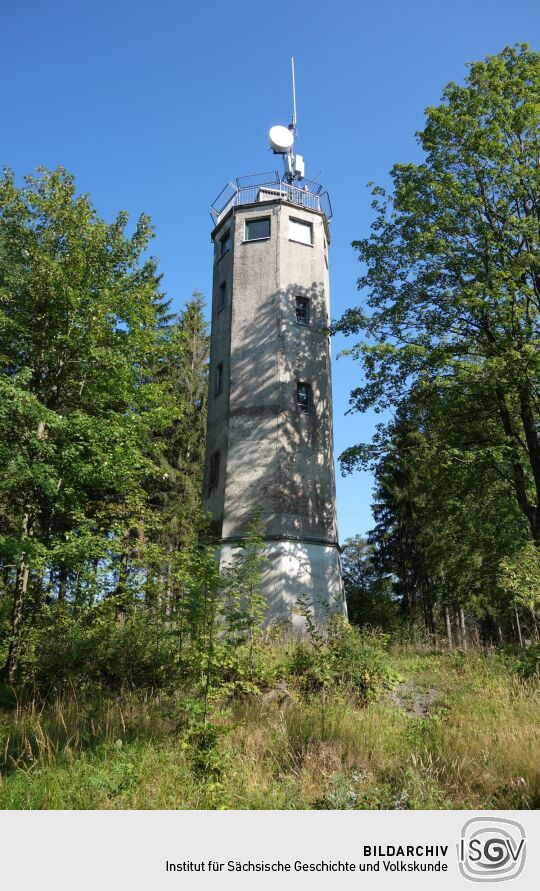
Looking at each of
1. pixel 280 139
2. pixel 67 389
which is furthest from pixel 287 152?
pixel 67 389

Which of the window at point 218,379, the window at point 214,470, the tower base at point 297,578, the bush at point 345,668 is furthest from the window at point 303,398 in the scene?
the bush at point 345,668

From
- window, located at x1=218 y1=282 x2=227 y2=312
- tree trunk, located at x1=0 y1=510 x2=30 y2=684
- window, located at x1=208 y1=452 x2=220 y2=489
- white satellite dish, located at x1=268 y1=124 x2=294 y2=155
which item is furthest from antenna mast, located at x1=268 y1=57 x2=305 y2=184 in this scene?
tree trunk, located at x1=0 y1=510 x2=30 y2=684

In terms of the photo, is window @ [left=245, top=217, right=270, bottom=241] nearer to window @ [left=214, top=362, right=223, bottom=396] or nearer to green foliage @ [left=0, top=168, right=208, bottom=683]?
window @ [left=214, top=362, right=223, bottom=396]

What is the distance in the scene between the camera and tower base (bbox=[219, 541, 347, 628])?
1644 centimetres

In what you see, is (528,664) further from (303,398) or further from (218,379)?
(218,379)

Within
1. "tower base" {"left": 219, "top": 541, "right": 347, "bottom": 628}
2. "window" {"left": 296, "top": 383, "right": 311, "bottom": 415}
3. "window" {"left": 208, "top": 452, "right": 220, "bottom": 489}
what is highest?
"window" {"left": 296, "top": 383, "right": 311, "bottom": 415}

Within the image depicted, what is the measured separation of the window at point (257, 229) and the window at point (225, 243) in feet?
3.11

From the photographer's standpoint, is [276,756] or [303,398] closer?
[276,756]

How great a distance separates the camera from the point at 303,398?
19.6m

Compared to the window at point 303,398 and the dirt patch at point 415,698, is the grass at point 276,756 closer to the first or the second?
the dirt patch at point 415,698

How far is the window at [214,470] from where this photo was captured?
19030 millimetres

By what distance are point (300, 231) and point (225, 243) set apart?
308 cm
